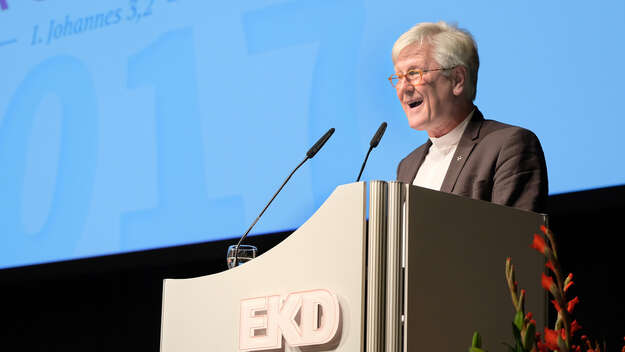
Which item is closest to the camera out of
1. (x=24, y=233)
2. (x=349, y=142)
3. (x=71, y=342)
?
(x=349, y=142)

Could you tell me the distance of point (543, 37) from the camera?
9.73 ft

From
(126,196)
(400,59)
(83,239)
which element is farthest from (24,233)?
(400,59)

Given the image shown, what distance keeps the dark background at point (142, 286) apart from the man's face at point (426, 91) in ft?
2.22

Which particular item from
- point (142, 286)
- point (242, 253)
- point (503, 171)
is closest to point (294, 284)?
point (242, 253)

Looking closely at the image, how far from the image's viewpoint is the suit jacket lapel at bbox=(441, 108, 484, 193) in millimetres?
2209

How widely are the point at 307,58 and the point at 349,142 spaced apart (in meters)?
0.43

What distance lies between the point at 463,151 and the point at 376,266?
35.1 inches

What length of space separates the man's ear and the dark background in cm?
66

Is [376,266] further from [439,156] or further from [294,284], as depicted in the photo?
[439,156]

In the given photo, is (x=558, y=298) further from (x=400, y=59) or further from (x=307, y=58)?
(x=307, y=58)

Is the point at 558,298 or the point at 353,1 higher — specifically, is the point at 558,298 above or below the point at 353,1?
below

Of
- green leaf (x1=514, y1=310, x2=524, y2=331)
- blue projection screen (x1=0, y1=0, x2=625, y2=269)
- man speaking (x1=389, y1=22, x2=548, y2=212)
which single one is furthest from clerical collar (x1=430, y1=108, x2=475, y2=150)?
green leaf (x1=514, y1=310, x2=524, y2=331)

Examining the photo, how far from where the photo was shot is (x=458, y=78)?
8.16 feet

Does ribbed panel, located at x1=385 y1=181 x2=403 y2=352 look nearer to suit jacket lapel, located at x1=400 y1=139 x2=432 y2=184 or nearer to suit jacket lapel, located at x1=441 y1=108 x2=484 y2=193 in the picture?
suit jacket lapel, located at x1=441 y1=108 x2=484 y2=193
